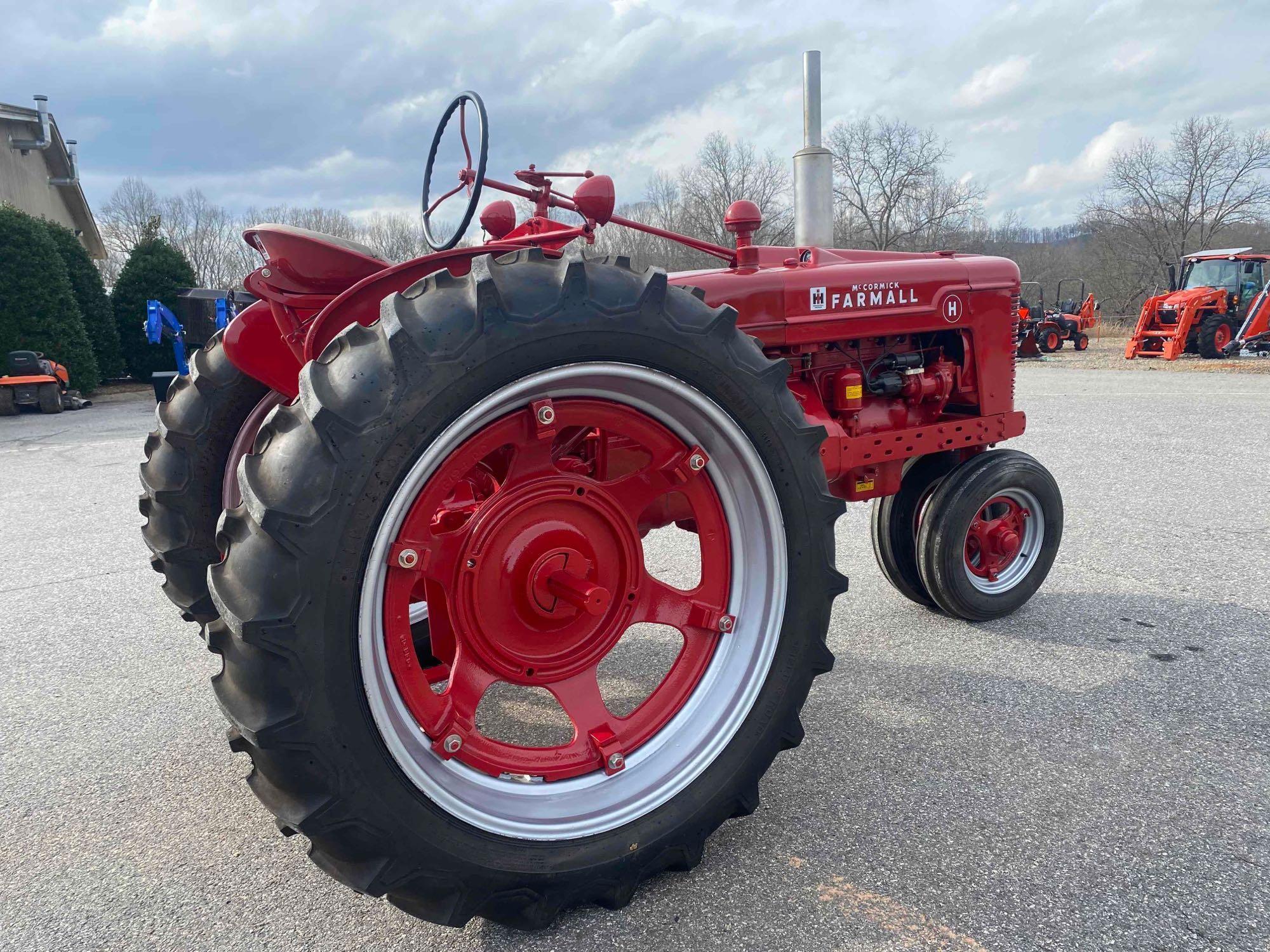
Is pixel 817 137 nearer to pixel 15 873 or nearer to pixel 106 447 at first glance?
pixel 15 873

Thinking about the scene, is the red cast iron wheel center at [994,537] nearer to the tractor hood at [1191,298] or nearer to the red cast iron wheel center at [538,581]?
the red cast iron wheel center at [538,581]

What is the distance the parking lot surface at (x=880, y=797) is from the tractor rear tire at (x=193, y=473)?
51 centimetres

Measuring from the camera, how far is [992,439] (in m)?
3.24

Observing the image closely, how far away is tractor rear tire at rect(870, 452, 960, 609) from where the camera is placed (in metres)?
3.26

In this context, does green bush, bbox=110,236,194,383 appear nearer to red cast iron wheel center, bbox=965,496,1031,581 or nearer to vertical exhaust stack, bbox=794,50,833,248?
vertical exhaust stack, bbox=794,50,833,248

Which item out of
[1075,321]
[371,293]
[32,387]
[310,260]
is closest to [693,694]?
[371,293]

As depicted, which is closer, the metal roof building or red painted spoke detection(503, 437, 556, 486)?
red painted spoke detection(503, 437, 556, 486)

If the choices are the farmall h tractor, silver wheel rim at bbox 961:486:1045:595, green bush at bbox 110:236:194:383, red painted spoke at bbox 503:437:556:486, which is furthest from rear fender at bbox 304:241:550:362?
green bush at bbox 110:236:194:383

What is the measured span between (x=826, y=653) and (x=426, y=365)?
1.10m

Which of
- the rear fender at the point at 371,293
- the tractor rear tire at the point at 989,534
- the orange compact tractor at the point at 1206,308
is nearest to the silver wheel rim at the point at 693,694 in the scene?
the rear fender at the point at 371,293

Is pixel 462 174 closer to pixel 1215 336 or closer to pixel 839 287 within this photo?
pixel 839 287

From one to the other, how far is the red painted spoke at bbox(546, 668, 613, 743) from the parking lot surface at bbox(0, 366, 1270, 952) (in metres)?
0.37

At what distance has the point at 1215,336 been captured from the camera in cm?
1577

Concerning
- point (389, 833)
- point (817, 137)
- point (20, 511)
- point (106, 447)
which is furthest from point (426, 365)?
point (106, 447)
